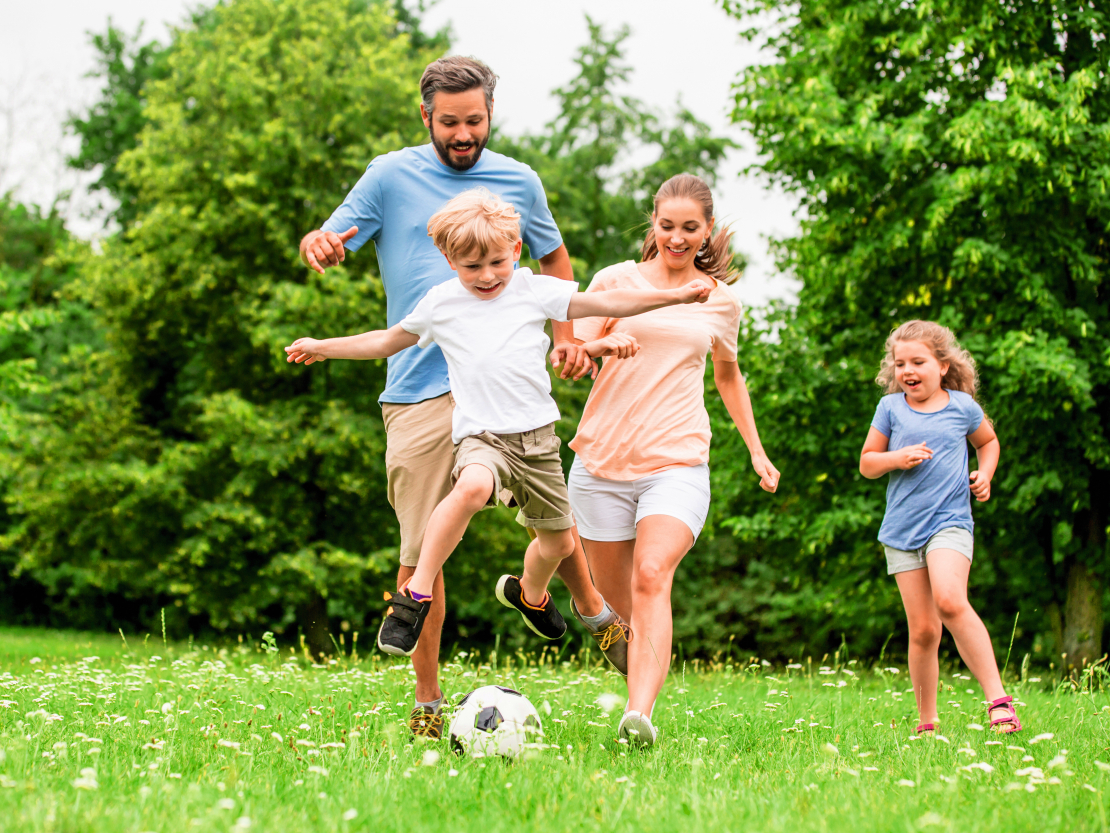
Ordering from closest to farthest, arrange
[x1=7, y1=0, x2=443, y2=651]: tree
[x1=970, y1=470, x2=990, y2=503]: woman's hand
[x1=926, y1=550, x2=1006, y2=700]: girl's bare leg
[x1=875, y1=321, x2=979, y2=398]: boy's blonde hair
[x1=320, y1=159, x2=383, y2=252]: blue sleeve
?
1. [x1=320, y1=159, x2=383, y2=252]: blue sleeve
2. [x1=926, y1=550, x2=1006, y2=700]: girl's bare leg
3. [x1=970, y1=470, x2=990, y2=503]: woman's hand
4. [x1=875, y1=321, x2=979, y2=398]: boy's blonde hair
5. [x1=7, y1=0, x2=443, y2=651]: tree

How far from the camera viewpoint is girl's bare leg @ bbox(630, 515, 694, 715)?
3.91 meters

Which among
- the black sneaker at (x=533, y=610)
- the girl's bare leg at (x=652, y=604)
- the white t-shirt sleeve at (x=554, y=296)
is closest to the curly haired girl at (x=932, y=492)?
the girl's bare leg at (x=652, y=604)

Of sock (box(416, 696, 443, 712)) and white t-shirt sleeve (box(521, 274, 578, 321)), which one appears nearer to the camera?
white t-shirt sleeve (box(521, 274, 578, 321))

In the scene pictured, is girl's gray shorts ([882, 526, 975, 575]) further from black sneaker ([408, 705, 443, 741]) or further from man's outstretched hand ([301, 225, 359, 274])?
man's outstretched hand ([301, 225, 359, 274])

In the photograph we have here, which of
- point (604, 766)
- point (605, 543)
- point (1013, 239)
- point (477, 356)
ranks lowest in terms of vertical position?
point (604, 766)

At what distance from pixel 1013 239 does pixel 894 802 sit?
982 centimetres

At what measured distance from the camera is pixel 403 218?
4473mm

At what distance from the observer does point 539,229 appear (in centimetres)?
478

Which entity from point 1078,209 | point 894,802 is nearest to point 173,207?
point 1078,209

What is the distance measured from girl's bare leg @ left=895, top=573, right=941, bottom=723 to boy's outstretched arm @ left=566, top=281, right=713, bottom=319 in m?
1.83

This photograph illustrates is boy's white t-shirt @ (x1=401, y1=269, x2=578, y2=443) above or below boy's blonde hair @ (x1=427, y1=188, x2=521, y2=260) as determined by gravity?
below

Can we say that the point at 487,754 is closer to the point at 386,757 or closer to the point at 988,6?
the point at 386,757

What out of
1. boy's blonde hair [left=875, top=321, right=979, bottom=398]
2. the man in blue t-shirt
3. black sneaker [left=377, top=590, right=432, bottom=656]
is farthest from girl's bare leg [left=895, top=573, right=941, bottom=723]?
black sneaker [left=377, top=590, right=432, bottom=656]

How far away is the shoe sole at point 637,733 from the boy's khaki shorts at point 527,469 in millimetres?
911
